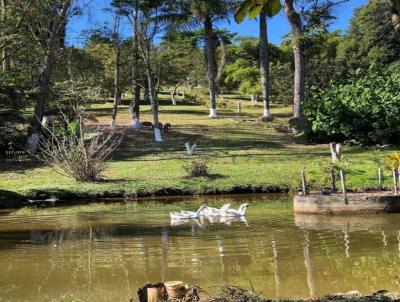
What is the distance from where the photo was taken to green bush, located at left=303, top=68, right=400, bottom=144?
32250 mm

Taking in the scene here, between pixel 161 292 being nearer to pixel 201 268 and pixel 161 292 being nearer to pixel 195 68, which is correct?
pixel 201 268

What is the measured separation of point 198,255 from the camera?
11414 millimetres

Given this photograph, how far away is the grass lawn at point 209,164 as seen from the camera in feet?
77.0

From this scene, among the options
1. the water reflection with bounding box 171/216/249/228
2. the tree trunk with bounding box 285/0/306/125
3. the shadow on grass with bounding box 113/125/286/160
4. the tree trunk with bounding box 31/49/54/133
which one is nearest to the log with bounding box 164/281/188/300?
the water reflection with bounding box 171/216/249/228

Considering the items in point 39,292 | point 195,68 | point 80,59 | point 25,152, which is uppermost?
point 195,68

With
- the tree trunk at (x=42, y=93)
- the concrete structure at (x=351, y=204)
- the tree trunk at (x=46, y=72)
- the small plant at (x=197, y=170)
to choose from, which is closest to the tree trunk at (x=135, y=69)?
the tree trunk at (x=46, y=72)

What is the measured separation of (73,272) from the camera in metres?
10.3

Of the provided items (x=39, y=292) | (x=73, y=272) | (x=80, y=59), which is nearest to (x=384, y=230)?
(x=73, y=272)

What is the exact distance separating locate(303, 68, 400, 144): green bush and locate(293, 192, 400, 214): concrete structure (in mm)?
16442

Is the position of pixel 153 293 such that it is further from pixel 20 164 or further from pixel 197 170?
pixel 20 164

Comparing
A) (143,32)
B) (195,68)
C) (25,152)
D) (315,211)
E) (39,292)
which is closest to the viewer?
(39,292)

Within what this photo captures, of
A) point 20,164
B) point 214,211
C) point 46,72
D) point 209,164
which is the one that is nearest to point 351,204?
point 214,211

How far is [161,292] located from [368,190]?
13339 millimetres

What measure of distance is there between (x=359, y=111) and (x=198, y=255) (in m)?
23.5
